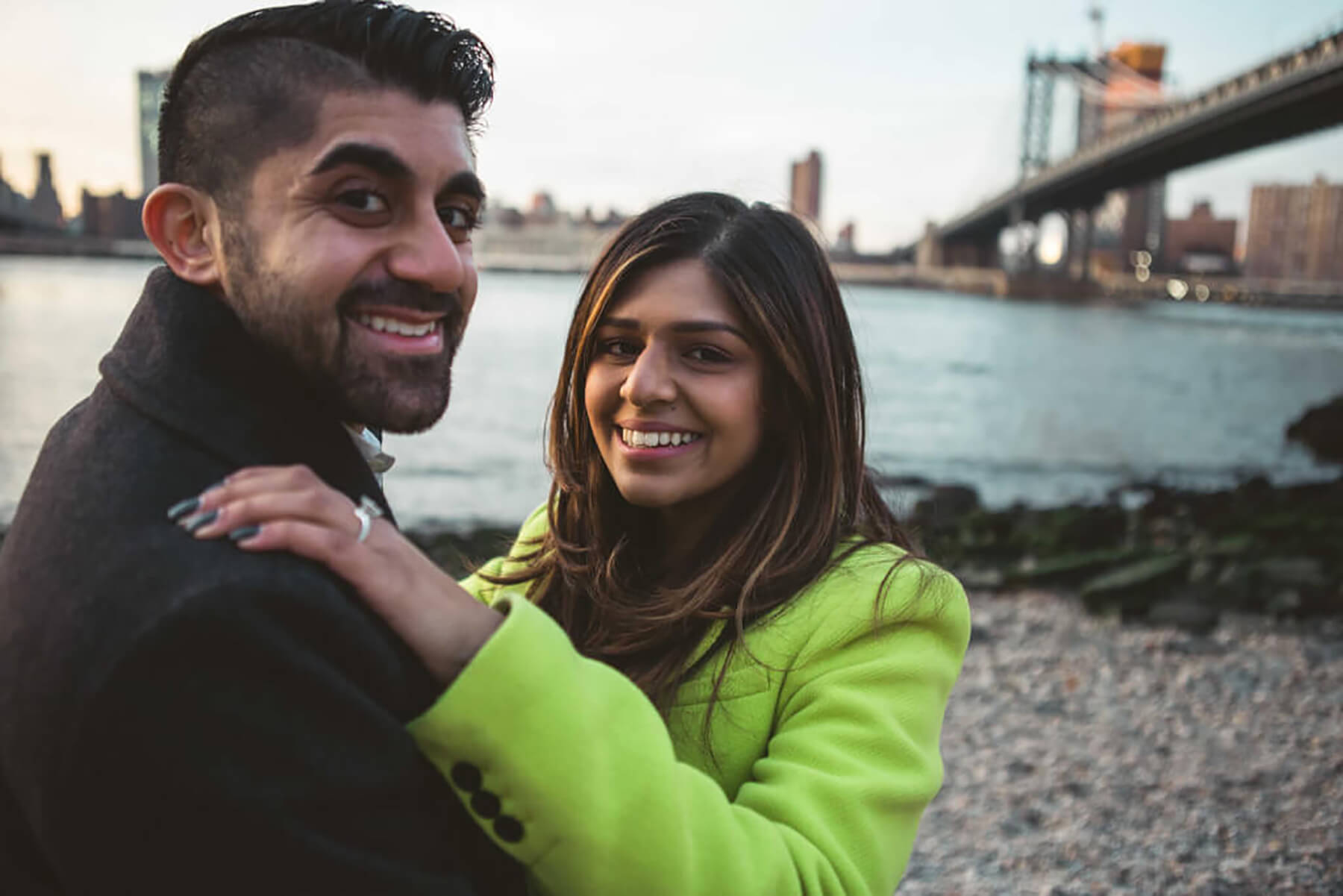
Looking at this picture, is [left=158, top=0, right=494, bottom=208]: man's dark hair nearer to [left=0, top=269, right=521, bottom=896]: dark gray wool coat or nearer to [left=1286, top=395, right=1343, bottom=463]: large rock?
[left=0, top=269, right=521, bottom=896]: dark gray wool coat

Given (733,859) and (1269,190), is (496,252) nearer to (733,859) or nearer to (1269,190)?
(1269,190)

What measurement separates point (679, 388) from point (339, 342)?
71 centimetres

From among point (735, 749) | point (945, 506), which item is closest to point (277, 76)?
point (735, 749)

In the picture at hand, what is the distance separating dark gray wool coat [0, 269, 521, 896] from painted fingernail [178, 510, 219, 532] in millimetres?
14

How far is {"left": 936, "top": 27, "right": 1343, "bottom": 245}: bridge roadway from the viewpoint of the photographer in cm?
2509

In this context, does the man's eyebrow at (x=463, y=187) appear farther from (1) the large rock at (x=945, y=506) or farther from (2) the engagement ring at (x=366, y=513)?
(1) the large rock at (x=945, y=506)

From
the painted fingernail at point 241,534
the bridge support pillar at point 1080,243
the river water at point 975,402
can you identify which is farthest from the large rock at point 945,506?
the bridge support pillar at point 1080,243

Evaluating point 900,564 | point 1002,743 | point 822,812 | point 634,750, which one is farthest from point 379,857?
point 1002,743

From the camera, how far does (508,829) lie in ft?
3.55

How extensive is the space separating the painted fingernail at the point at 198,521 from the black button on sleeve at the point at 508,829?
16.0 inches

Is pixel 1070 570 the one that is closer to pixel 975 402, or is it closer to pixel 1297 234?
pixel 975 402

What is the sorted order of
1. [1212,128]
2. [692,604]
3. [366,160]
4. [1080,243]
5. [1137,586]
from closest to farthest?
[366,160] < [692,604] < [1137,586] < [1212,128] < [1080,243]

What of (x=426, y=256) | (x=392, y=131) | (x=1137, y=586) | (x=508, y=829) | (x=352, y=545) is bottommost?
(x=1137, y=586)

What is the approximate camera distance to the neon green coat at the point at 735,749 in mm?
1057
